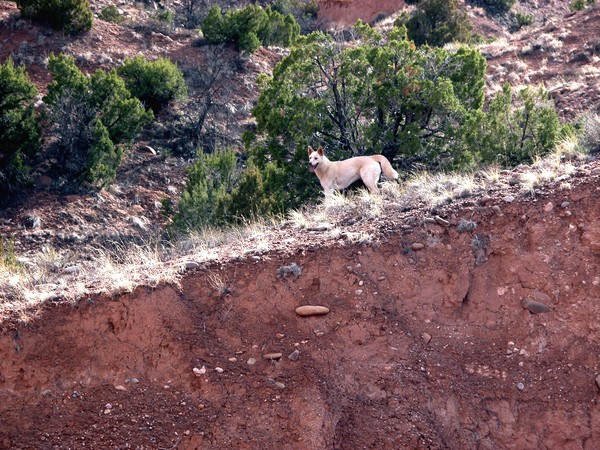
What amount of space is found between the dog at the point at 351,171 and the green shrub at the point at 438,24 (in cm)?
1835

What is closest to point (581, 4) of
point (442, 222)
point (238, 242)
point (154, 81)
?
point (154, 81)

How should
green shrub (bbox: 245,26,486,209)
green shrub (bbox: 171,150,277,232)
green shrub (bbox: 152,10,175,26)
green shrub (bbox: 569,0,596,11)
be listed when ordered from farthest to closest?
green shrub (bbox: 569,0,596,11)
green shrub (bbox: 152,10,175,26)
green shrub (bbox: 245,26,486,209)
green shrub (bbox: 171,150,277,232)

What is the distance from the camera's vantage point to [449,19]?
1203 inches

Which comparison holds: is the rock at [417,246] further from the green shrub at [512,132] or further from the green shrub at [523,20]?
the green shrub at [523,20]

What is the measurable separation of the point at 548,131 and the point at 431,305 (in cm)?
596

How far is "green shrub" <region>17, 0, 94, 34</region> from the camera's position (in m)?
24.7

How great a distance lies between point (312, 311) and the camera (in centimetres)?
805

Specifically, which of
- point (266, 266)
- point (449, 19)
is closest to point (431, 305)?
point (266, 266)

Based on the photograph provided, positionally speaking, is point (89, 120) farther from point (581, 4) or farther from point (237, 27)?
point (581, 4)

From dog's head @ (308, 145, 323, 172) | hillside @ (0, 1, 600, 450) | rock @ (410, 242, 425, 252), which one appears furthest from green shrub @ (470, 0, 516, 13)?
rock @ (410, 242, 425, 252)

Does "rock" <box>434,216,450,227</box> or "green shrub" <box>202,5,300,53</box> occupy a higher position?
"rock" <box>434,216,450,227</box>

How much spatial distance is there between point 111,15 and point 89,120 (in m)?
8.92

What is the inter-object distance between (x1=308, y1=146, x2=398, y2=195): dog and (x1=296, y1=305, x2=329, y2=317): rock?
3742mm

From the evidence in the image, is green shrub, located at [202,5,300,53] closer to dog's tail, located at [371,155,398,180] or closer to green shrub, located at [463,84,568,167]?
green shrub, located at [463,84,568,167]
